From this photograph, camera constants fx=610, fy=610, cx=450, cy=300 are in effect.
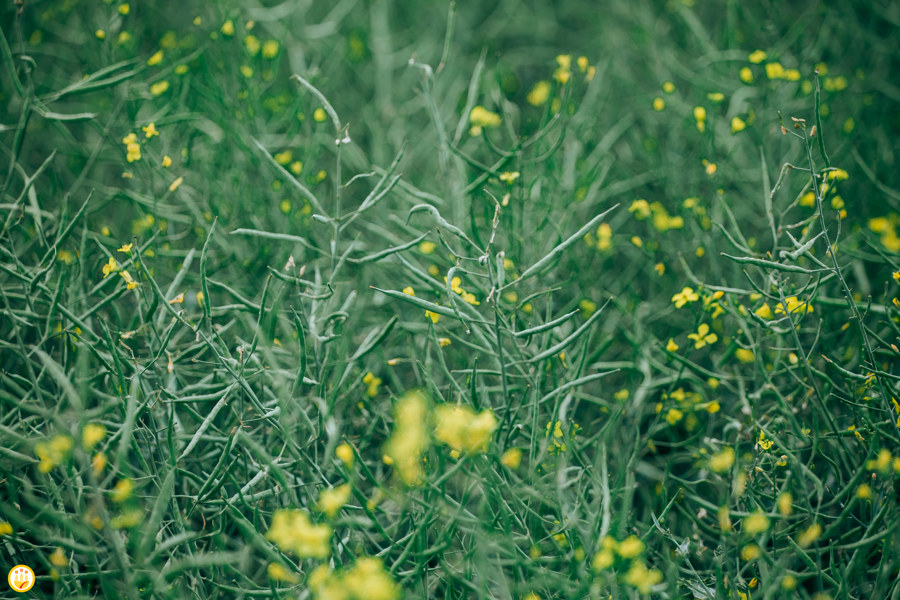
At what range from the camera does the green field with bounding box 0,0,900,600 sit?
1123 mm

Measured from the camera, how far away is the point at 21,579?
3.87 feet

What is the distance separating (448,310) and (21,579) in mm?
978

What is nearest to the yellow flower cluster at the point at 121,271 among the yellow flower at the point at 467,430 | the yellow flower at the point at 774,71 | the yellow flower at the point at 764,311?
the yellow flower at the point at 467,430

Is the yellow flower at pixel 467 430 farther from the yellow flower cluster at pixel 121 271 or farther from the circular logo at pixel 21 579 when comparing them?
the circular logo at pixel 21 579

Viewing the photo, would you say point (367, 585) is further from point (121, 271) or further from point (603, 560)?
point (121, 271)

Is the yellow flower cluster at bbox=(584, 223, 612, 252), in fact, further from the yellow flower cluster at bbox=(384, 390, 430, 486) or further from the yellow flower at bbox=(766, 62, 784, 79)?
the yellow flower cluster at bbox=(384, 390, 430, 486)

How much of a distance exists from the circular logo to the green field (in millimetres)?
29

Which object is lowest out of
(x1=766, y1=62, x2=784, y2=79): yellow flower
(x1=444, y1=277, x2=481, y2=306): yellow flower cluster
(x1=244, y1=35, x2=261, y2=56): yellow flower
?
(x1=444, y1=277, x2=481, y2=306): yellow flower cluster

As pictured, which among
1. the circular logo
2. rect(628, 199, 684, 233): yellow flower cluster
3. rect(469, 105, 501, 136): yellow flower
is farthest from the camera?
rect(628, 199, 684, 233): yellow flower cluster

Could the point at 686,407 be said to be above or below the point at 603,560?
below

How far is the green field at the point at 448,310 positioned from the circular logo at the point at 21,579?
3 cm

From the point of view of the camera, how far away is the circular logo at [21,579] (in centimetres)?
118

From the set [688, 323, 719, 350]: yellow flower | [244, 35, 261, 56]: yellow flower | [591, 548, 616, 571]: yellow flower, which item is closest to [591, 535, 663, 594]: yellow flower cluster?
[591, 548, 616, 571]: yellow flower

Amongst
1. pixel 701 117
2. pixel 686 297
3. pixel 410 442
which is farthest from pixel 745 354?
pixel 410 442
